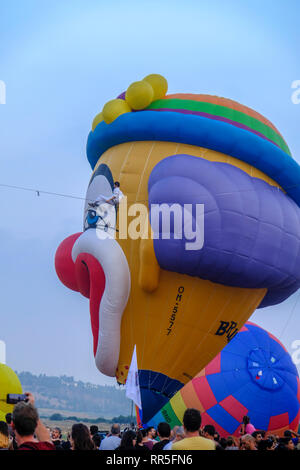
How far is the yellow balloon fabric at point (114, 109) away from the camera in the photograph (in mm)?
10352

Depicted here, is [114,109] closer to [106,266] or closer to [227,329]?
[106,266]

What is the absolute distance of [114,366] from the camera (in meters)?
10.0

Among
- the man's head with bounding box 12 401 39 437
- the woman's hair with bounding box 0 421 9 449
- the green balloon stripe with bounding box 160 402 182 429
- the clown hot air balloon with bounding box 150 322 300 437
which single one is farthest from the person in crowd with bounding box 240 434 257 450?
the green balloon stripe with bounding box 160 402 182 429

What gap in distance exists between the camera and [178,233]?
9195 mm

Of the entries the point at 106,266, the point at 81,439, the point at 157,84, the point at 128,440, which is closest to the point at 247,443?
the point at 128,440

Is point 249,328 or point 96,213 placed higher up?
point 96,213

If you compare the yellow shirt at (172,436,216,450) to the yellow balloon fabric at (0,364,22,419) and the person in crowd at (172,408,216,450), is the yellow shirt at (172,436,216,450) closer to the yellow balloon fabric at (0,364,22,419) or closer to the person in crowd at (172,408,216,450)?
the person in crowd at (172,408,216,450)

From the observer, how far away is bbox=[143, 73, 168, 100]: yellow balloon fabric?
10430mm

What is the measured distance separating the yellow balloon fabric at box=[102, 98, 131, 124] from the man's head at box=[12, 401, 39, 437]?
25.4ft

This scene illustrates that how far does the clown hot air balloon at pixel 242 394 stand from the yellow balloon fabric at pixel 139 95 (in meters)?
6.52

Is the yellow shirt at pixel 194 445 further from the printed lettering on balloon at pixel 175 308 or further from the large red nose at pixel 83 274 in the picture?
the large red nose at pixel 83 274

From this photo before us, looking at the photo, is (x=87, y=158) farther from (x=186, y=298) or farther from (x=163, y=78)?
(x=186, y=298)

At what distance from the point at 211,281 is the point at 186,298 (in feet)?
1.49
